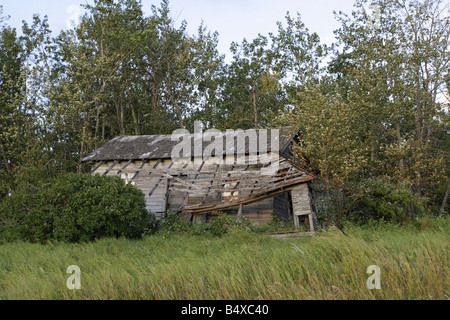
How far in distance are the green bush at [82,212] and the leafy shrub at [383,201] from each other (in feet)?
33.7

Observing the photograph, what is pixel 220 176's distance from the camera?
18219 millimetres

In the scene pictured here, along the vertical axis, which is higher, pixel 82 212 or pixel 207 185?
pixel 207 185

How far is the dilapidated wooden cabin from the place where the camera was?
658 inches

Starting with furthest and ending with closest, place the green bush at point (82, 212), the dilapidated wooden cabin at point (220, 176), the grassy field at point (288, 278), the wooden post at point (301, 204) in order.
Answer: the dilapidated wooden cabin at point (220, 176) < the wooden post at point (301, 204) < the green bush at point (82, 212) < the grassy field at point (288, 278)

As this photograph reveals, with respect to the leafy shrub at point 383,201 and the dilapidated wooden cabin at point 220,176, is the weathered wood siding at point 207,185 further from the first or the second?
the leafy shrub at point 383,201

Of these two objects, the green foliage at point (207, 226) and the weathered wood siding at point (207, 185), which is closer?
the green foliage at point (207, 226)

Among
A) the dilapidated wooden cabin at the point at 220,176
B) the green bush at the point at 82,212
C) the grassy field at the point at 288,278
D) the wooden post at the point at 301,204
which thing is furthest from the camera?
the dilapidated wooden cabin at the point at 220,176

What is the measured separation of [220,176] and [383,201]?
7736 mm

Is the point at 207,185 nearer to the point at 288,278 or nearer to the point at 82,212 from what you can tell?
the point at 82,212

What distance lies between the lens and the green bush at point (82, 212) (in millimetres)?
13609

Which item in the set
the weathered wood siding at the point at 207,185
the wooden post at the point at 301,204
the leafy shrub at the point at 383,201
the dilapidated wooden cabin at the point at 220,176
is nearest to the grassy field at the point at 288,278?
the wooden post at the point at 301,204

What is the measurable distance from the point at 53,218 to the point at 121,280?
27.3 ft

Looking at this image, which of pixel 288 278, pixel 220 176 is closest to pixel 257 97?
pixel 220 176

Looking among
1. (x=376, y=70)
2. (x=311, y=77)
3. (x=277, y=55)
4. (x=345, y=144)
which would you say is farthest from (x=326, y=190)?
(x=277, y=55)
